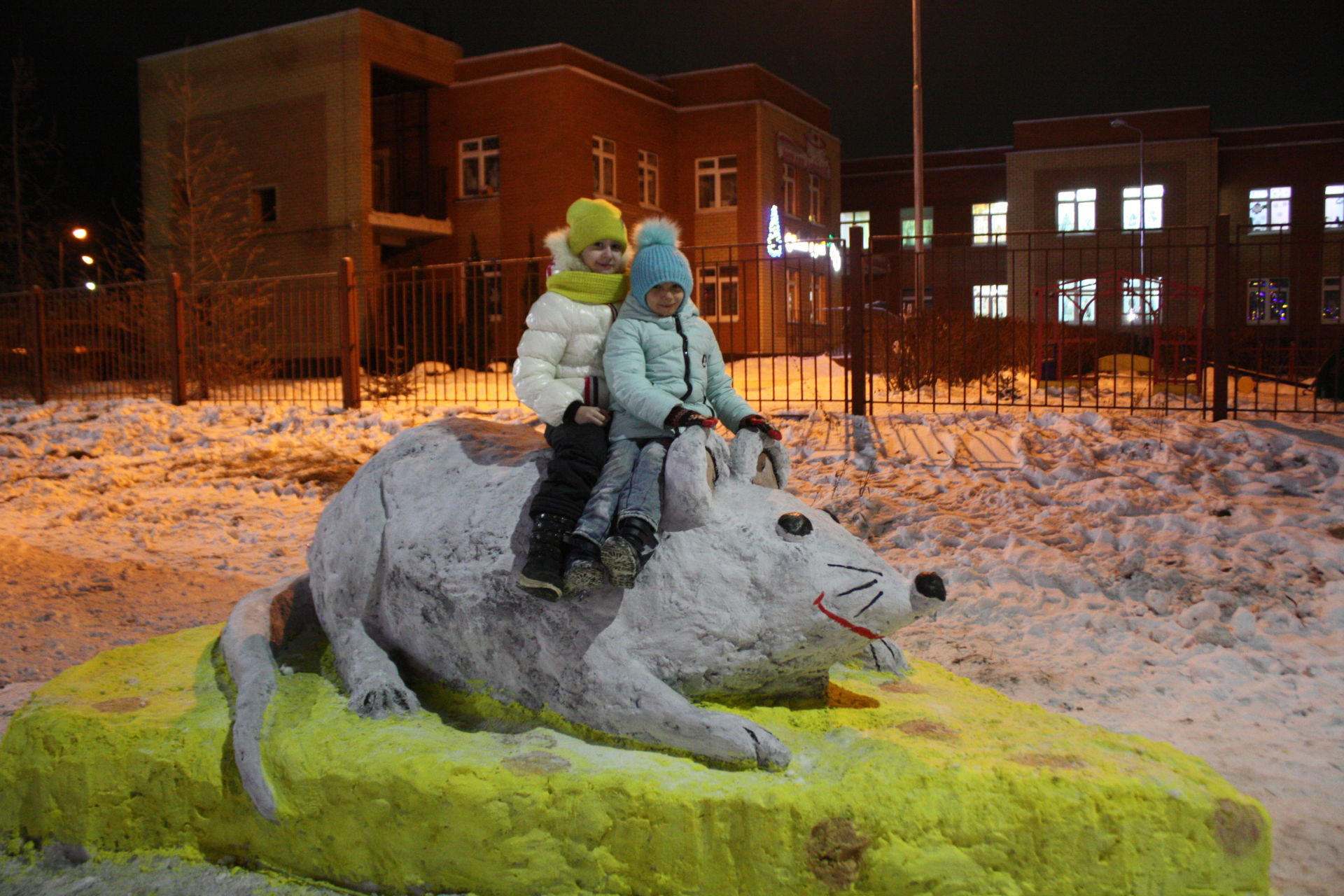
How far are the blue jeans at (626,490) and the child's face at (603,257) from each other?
738 mm

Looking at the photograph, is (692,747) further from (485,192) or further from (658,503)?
(485,192)

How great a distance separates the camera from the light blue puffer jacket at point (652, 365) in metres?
3.18

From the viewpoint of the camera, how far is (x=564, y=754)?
271 cm

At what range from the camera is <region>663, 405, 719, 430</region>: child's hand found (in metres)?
3.02

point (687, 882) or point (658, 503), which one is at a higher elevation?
point (658, 503)

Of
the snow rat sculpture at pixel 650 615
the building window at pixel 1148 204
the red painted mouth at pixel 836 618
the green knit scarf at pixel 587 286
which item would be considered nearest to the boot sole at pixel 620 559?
the snow rat sculpture at pixel 650 615

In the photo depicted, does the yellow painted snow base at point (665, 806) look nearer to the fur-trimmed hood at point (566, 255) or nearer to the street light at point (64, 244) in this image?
the fur-trimmed hood at point (566, 255)

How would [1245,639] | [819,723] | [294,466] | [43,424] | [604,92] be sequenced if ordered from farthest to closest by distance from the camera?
[604,92] < [43,424] < [294,466] < [1245,639] < [819,723]

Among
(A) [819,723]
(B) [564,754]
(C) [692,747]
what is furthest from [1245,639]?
(B) [564,754]

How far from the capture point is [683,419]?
303 cm

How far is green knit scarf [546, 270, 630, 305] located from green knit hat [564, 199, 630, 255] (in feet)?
0.38

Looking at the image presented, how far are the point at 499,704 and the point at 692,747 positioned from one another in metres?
0.75

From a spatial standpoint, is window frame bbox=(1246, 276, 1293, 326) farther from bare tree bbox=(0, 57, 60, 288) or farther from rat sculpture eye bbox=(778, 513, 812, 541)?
bare tree bbox=(0, 57, 60, 288)

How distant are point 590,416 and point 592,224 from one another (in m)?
0.75
